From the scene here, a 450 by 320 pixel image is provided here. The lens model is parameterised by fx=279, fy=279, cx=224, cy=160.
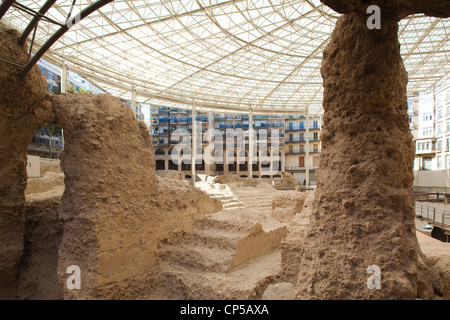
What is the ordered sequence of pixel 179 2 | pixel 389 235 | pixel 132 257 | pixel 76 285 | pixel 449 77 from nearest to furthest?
pixel 389 235
pixel 76 285
pixel 132 257
pixel 179 2
pixel 449 77

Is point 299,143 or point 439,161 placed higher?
point 299,143

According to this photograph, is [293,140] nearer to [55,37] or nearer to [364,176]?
[55,37]

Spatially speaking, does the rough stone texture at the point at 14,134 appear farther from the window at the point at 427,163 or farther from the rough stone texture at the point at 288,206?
the window at the point at 427,163

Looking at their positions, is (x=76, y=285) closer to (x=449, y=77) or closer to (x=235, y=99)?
(x=235, y=99)

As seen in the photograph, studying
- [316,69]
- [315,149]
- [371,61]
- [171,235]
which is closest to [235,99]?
[316,69]

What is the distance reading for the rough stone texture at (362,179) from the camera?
2846 mm

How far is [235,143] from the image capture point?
41.7 metres

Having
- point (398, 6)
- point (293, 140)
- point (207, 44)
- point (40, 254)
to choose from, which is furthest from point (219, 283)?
point (293, 140)

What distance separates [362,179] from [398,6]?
1.75m

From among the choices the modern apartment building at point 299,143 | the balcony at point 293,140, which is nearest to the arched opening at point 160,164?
the modern apartment building at point 299,143

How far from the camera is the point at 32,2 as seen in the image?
13297 millimetres

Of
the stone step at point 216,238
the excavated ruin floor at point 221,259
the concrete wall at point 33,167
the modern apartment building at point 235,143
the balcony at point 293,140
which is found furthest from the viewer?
the balcony at point 293,140

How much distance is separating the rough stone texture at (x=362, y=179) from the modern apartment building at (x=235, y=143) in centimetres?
3562

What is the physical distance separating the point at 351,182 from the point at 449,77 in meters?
30.6
